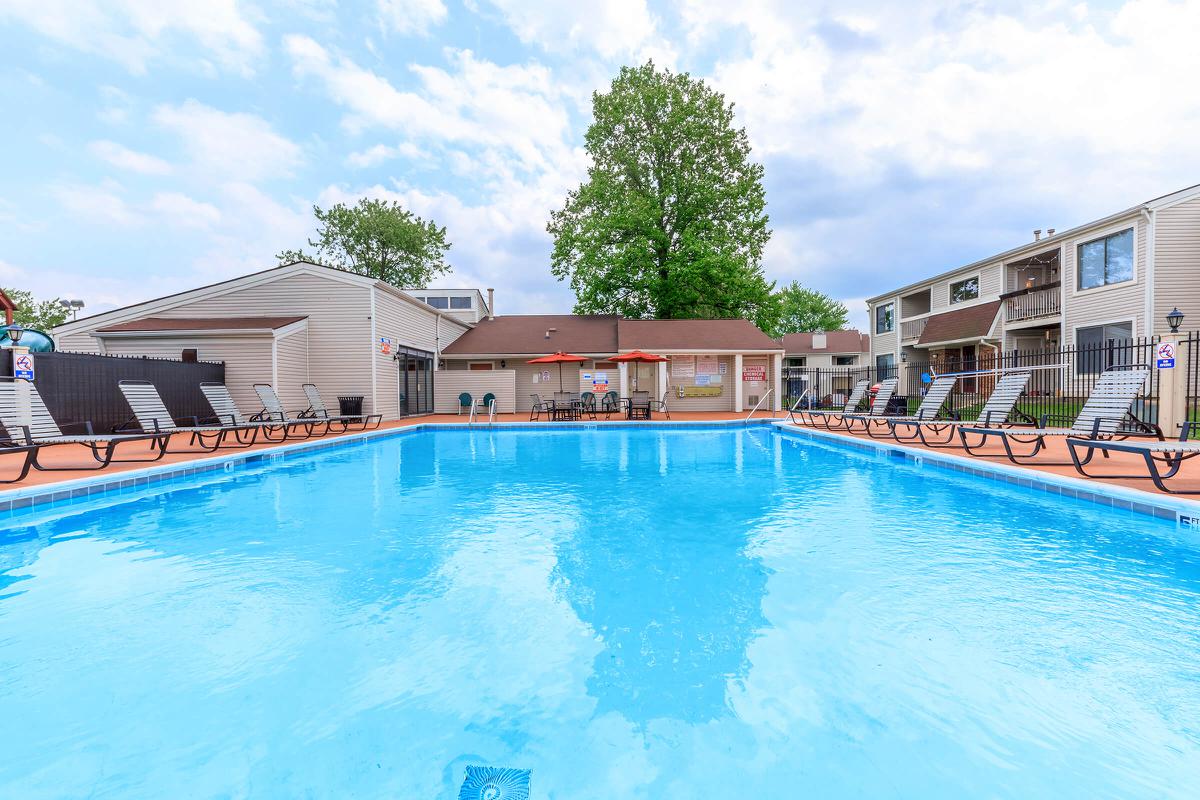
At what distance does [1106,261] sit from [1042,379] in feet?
14.1

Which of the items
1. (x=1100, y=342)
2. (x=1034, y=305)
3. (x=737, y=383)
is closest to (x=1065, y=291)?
(x=1034, y=305)

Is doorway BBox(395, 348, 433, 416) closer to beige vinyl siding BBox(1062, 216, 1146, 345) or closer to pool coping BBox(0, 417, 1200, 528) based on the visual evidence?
pool coping BBox(0, 417, 1200, 528)

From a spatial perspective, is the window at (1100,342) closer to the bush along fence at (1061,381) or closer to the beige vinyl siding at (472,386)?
the bush along fence at (1061,381)

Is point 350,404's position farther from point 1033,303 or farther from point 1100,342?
point 1033,303

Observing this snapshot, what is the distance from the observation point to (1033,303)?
1830 cm

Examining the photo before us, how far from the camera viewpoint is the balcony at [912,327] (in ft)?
78.5

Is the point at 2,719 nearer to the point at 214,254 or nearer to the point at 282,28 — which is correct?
the point at 282,28

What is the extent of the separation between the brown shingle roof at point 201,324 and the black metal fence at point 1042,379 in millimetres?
16427

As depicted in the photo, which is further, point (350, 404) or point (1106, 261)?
point (1106, 261)

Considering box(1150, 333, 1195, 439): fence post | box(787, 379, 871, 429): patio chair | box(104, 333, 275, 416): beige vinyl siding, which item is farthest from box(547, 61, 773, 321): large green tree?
box(1150, 333, 1195, 439): fence post

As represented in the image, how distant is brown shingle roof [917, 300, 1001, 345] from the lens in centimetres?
1944

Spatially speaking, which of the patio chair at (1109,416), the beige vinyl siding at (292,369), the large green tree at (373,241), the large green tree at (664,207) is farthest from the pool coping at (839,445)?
the large green tree at (373,241)

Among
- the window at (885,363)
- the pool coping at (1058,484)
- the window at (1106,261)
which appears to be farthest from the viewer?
the window at (885,363)

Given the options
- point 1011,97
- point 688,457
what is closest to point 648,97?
point 1011,97
